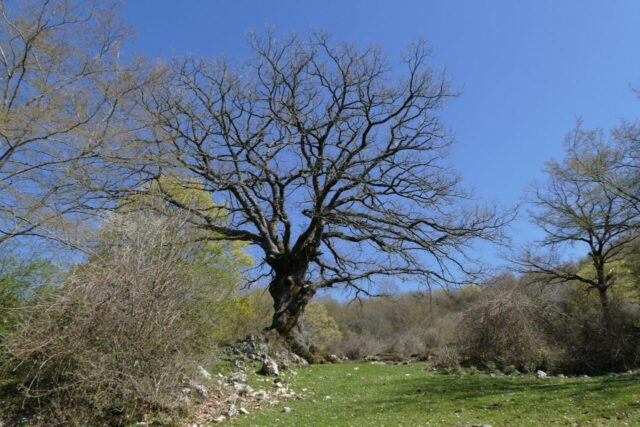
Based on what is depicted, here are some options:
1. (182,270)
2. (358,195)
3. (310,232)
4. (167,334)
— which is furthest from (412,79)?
(167,334)

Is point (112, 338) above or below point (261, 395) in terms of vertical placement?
above

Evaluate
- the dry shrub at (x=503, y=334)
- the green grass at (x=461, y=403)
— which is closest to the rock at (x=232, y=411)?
the green grass at (x=461, y=403)

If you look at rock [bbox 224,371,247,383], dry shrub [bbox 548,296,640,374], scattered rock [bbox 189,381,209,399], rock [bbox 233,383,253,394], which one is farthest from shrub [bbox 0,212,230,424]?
dry shrub [bbox 548,296,640,374]

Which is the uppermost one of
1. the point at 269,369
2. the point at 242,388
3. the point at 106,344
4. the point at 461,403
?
the point at 106,344

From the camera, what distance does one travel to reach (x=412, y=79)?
19.7m

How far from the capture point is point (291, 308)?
18.9 m

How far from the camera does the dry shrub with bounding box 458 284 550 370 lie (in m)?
17.0

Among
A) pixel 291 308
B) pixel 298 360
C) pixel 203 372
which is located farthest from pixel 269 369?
pixel 291 308

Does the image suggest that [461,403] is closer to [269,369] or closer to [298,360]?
[269,369]

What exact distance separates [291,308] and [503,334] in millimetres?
7884

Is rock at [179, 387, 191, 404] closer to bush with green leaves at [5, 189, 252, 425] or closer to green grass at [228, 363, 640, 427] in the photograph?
bush with green leaves at [5, 189, 252, 425]

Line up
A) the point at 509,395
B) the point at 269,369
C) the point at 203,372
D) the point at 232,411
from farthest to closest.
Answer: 1. the point at 269,369
2. the point at 509,395
3. the point at 203,372
4. the point at 232,411

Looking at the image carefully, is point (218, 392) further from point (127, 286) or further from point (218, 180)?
point (218, 180)

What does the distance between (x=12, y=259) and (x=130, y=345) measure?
3732mm
